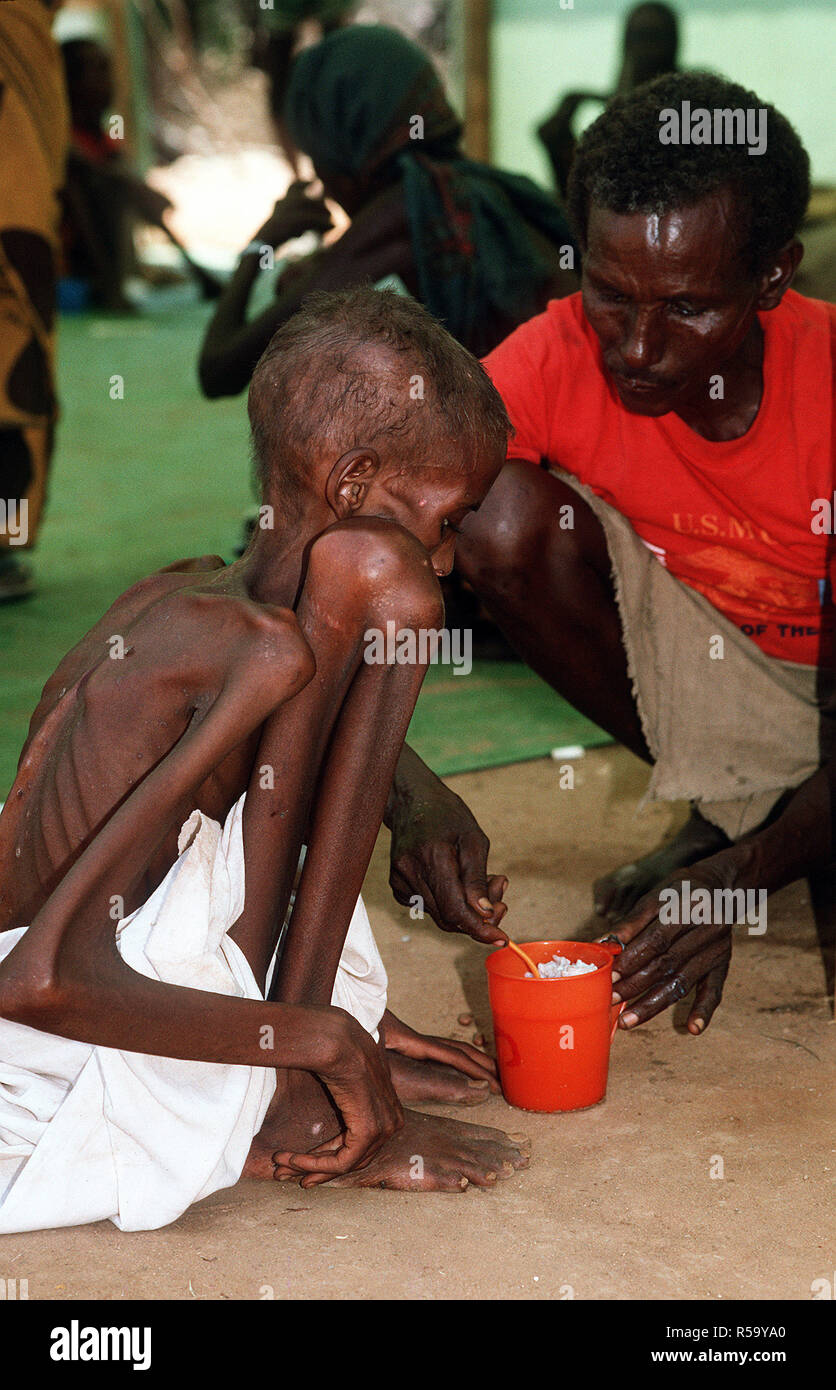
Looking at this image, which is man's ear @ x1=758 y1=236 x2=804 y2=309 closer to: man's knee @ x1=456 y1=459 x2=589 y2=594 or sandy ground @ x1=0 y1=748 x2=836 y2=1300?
man's knee @ x1=456 y1=459 x2=589 y2=594

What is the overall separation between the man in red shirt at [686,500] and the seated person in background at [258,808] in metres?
0.34

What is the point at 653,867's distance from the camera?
7.93 feet

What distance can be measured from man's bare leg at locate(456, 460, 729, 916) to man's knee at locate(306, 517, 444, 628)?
66 centimetres

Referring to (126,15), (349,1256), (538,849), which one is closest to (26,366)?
(538,849)

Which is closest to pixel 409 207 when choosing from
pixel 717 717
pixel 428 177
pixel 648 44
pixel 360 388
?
pixel 428 177

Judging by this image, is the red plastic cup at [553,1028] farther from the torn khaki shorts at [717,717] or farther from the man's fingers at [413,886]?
the torn khaki shorts at [717,717]

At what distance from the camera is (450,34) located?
1070 cm

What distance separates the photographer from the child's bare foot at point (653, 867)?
2.38m

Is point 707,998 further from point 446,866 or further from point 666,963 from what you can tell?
point 446,866

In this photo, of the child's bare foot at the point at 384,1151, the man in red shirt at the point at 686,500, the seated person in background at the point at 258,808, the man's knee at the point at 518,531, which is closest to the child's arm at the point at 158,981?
the seated person in background at the point at 258,808

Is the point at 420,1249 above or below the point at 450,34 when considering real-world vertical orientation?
below

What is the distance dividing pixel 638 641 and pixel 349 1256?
1.12 m

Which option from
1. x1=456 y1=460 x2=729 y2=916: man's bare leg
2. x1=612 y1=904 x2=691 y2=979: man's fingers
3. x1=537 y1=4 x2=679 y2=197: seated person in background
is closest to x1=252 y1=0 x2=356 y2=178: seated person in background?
x1=537 y1=4 x2=679 y2=197: seated person in background

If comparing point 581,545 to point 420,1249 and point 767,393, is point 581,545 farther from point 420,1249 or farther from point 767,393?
point 420,1249
